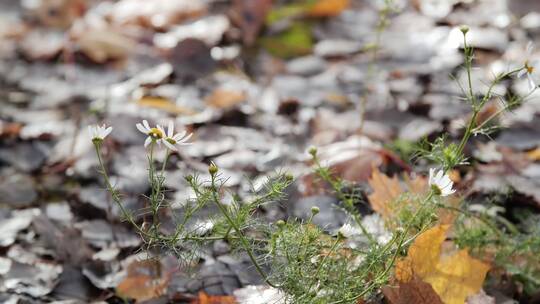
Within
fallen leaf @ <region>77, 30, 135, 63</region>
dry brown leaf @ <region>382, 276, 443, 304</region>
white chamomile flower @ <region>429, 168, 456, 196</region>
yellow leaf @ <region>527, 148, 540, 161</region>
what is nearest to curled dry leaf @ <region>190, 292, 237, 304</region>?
dry brown leaf @ <region>382, 276, 443, 304</region>

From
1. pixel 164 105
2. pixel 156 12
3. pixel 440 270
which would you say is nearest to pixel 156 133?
pixel 440 270

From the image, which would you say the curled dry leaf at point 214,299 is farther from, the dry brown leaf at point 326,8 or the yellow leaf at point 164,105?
the dry brown leaf at point 326,8

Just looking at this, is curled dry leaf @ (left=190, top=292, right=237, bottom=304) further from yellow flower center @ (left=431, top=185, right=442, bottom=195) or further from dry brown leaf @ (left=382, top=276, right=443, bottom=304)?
yellow flower center @ (left=431, top=185, right=442, bottom=195)

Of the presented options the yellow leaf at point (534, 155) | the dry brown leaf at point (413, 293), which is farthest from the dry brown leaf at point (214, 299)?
the yellow leaf at point (534, 155)

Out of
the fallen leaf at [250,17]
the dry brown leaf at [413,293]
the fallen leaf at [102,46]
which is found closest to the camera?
the dry brown leaf at [413,293]

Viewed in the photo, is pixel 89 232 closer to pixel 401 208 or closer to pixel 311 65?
pixel 401 208

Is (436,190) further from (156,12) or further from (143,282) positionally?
(156,12)

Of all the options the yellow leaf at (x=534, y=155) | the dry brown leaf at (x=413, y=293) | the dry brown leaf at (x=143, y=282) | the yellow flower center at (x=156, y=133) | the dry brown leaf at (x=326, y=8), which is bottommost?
the dry brown leaf at (x=413, y=293)

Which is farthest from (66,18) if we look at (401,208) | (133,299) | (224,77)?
(401,208)
